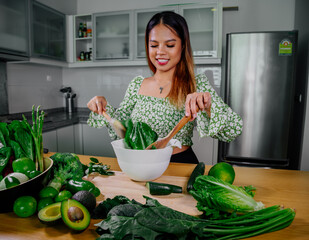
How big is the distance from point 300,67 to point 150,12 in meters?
1.81

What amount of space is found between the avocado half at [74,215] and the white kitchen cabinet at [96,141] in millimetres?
2271

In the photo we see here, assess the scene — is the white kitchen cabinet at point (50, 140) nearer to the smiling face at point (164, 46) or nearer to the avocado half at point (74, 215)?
the smiling face at point (164, 46)

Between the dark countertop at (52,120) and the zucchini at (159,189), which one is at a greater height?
the dark countertop at (52,120)

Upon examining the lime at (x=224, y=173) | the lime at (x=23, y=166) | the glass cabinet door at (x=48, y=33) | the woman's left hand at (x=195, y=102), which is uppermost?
the glass cabinet door at (x=48, y=33)

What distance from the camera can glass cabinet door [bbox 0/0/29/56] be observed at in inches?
85.4

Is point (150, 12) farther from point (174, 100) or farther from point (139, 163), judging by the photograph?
point (139, 163)

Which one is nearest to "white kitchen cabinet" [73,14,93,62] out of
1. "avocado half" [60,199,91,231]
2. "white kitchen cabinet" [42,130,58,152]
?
"white kitchen cabinet" [42,130,58,152]

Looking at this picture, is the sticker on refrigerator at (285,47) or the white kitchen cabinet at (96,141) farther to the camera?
the white kitchen cabinet at (96,141)

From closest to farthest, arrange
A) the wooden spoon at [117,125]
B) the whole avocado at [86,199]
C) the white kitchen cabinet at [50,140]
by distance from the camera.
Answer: the whole avocado at [86,199], the wooden spoon at [117,125], the white kitchen cabinet at [50,140]

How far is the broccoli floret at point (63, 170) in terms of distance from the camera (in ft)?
2.51

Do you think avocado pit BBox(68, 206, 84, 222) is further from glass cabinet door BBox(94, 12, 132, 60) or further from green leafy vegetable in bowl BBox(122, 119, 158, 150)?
glass cabinet door BBox(94, 12, 132, 60)

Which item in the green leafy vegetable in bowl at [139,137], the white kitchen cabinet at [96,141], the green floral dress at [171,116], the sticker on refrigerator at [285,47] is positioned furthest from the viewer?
the white kitchen cabinet at [96,141]

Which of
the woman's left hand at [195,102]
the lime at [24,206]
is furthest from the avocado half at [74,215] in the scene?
the woman's left hand at [195,102]

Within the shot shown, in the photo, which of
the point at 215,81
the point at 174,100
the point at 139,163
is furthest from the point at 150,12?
the point at 139,163
